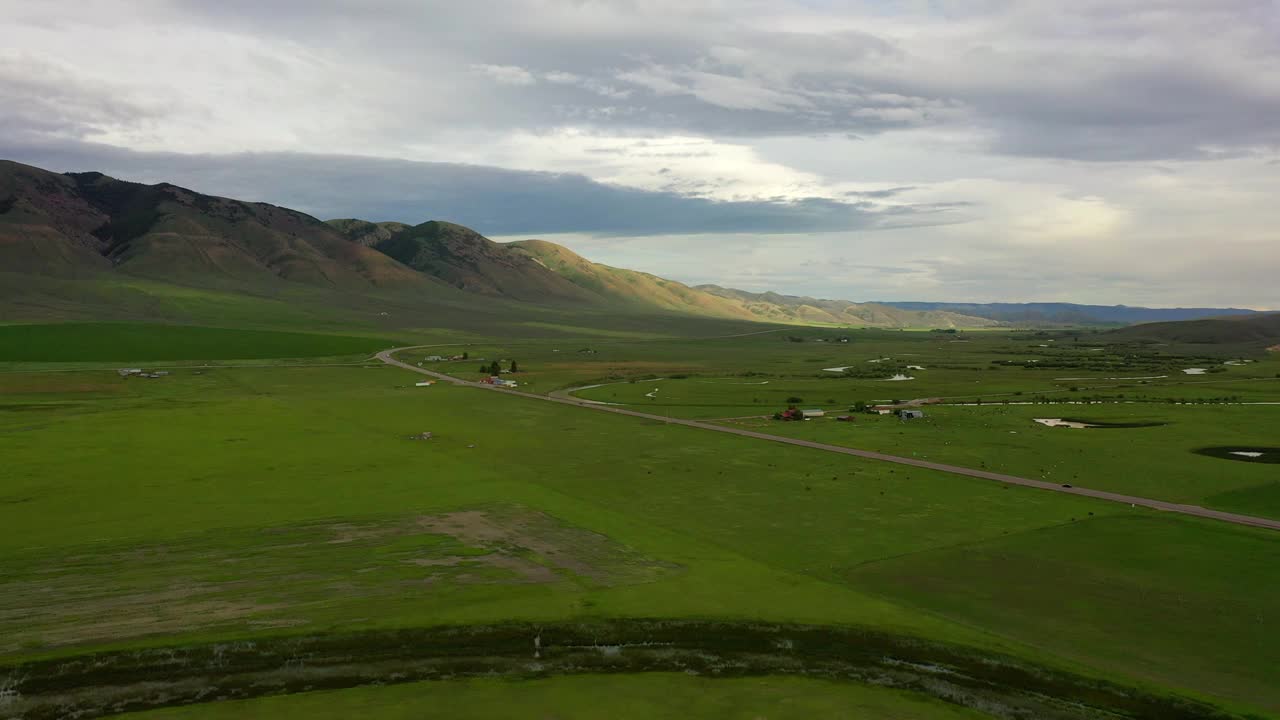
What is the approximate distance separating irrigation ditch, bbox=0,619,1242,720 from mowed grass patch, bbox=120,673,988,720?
716 mm

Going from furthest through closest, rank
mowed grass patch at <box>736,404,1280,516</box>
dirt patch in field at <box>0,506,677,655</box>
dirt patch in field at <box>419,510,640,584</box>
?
1. mowed grass patch at <box>736,404,1280,516</box>
2. dirt patch in field at <box>419,510,640,584</box>
3. dirt patch in field at <box>0,506,677,655</box>

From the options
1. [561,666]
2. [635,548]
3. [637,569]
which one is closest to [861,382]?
[635,548]

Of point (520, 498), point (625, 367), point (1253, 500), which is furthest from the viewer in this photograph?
point (625, 367)

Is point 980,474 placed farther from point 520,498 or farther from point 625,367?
point 625,367

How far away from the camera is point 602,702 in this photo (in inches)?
1112

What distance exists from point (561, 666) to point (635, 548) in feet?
46.6

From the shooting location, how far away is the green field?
30625 millimetres

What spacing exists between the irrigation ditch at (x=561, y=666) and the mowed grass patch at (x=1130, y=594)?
314 centimetres

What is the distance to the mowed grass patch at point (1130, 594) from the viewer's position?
101 feet

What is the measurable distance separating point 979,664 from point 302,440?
222 feet

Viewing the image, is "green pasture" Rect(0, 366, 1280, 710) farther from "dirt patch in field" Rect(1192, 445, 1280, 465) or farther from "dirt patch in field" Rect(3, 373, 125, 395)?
"dirt patch in field" Rect(3, 373, 125, 395)

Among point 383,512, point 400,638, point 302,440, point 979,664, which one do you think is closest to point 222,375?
point 302,440

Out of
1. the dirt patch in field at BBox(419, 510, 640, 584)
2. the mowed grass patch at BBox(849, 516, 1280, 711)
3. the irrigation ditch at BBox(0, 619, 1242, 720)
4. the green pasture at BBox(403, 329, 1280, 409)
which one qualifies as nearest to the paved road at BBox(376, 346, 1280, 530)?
the mowed grass patch at BBox(849, 516, 1280, 711)

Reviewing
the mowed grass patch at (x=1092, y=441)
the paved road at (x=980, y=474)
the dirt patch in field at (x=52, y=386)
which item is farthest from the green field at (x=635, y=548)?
the dirt patch in field at (x=52, y=386)
